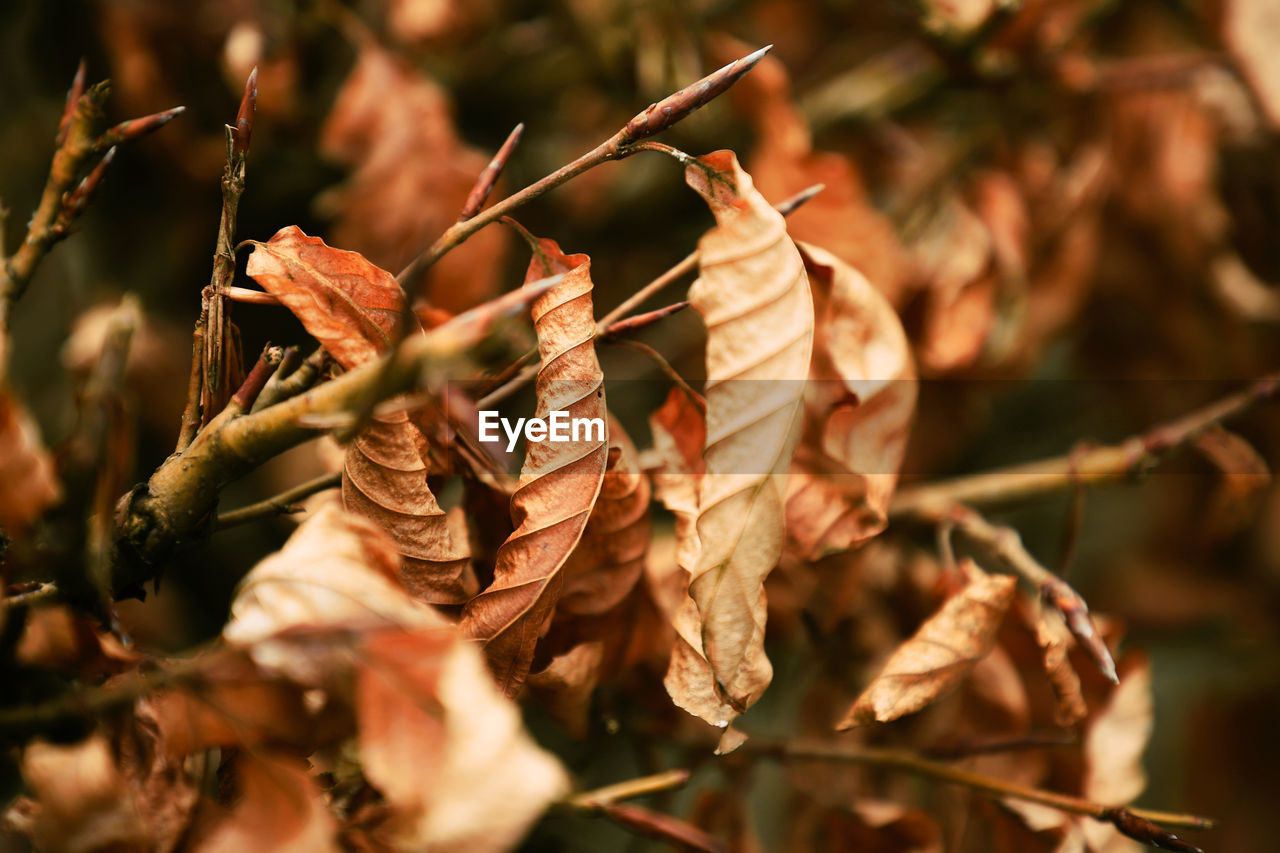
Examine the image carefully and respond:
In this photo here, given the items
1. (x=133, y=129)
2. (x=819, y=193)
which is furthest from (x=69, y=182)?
(x=819, y=193)

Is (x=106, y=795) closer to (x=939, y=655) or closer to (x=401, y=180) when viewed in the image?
(x=939, y=655)

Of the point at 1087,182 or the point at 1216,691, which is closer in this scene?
the point at 1087,182

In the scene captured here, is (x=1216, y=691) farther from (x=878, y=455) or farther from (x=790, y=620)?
(x=878, y=455)

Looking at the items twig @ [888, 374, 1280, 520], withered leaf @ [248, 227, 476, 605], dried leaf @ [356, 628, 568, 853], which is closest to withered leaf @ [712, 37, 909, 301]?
twig @ [888, 374, 1280, 520]

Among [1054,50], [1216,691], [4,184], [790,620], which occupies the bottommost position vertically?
[1216,691]

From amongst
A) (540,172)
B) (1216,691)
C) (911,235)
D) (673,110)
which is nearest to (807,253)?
(673,110)

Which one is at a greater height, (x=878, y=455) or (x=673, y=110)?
(x=673, y=110)

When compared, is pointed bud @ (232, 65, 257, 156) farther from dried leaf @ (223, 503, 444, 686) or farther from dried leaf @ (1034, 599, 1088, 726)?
dried leaf @ (1034, 599, 1088, 726)
